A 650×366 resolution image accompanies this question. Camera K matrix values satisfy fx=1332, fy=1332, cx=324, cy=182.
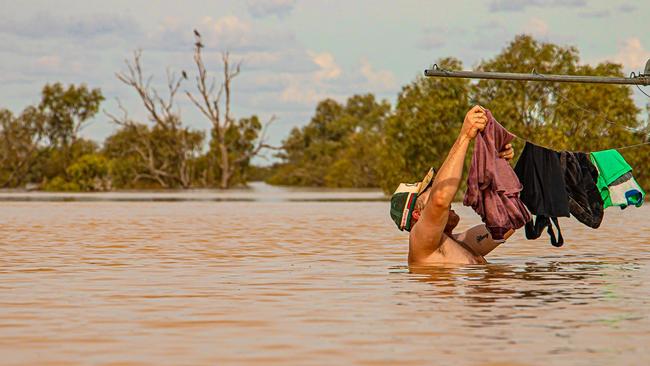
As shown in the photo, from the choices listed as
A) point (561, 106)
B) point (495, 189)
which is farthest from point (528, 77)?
point (561, 106)

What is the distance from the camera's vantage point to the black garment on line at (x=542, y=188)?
1520 centimetres

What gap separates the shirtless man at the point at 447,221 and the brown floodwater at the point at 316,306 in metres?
0.24

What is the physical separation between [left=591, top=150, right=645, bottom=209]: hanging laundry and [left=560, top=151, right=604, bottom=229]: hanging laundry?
12 cm

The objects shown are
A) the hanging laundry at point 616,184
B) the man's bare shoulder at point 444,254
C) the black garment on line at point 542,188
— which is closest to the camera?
the black garment on line at point 542,188

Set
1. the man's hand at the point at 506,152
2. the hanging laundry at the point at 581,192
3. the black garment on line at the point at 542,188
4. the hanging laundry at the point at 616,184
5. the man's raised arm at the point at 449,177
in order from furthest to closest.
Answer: the hanging laundry at the point at 616,184
the hanging laundry at the point at 581,192
the black garment on line at the point at 542,188
the man's hand at the point at 506,152
the man's raised arm at the point at 449,177

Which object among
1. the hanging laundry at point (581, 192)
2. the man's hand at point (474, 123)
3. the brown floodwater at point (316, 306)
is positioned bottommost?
the brown floodwater at point (316, 306)

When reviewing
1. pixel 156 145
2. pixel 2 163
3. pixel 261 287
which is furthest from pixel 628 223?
pixel 2 163

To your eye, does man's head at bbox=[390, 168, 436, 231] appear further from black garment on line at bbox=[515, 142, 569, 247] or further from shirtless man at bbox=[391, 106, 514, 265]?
black garment on line at bbox=[515, 142, 569, 247]

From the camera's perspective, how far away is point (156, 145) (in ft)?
354

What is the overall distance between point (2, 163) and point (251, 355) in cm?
10539

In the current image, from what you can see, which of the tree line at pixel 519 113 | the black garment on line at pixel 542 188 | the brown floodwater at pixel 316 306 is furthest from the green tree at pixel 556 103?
the black garment on line at pixel 542 188

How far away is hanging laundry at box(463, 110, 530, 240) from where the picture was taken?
14180 millimetres

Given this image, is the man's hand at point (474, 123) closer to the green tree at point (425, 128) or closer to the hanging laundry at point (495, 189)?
the hanging laundry at point (495, 189)

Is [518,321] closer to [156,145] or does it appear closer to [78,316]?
[78,316]
